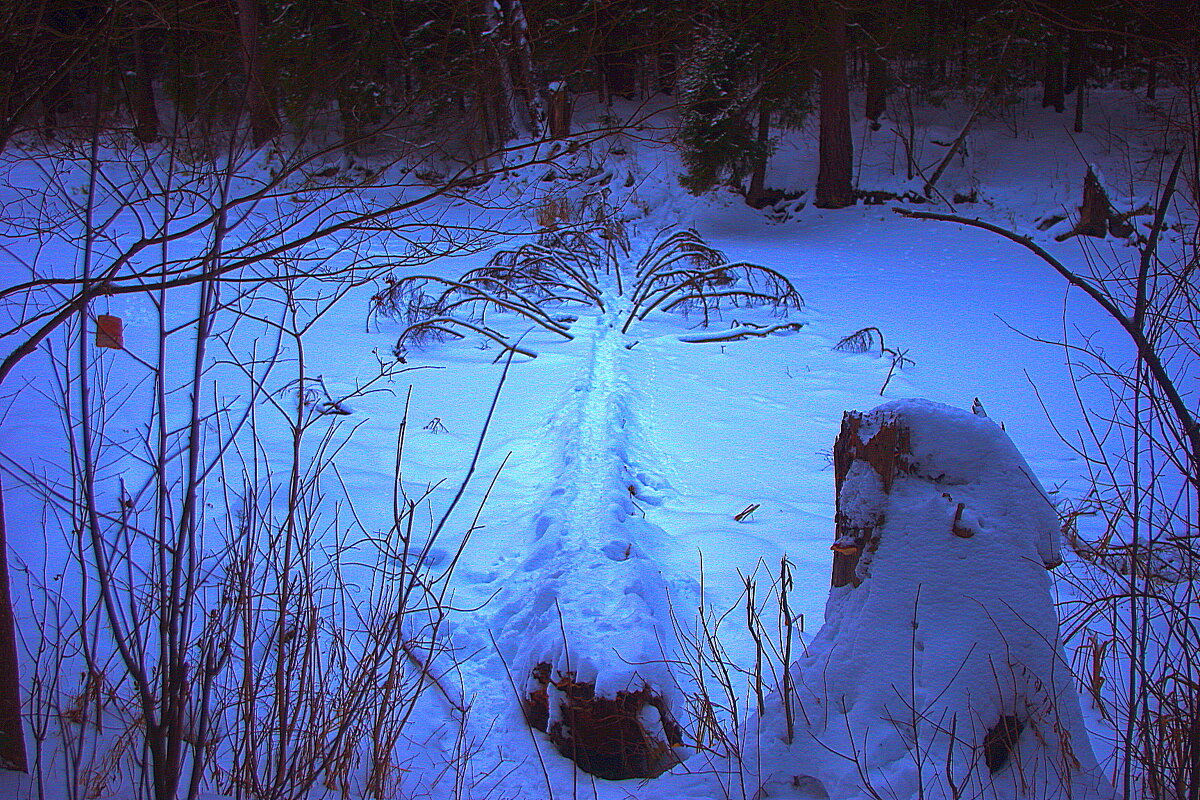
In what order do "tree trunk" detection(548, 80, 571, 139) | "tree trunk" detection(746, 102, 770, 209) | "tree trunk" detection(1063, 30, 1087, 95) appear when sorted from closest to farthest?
"tree trunk" detection(548, 80, 571, 139), "tree trunk" detection(746, 102, 770, 209), "tree trunk" detection(1063, 30, 1087, 95)

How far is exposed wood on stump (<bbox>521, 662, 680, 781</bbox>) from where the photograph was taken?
8.54 feet

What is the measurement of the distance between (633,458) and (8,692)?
353 centimetres

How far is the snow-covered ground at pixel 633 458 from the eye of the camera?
9.21ft

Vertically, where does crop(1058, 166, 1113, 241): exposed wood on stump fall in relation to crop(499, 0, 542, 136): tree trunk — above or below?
below

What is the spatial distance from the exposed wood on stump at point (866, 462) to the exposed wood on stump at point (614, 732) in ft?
2.79

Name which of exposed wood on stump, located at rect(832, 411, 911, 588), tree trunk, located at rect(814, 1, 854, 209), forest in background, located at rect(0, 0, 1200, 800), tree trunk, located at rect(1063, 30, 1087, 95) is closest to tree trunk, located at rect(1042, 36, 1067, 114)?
tree trunk, located at rect(1063, 30, 1087, 95)

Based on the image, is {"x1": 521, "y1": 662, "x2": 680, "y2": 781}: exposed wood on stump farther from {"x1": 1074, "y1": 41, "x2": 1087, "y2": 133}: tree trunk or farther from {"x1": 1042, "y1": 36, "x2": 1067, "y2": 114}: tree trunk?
{"x1": 1042, "y1": 36, "x2": 1067, "y2": 114}: tree trunk

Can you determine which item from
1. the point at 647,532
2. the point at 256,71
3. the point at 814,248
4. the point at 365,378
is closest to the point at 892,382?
the point at 647,532

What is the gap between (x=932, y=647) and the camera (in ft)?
6.46

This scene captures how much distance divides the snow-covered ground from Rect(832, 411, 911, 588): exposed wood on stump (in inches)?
6.1

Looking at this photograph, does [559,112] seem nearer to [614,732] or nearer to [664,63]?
[664,63]

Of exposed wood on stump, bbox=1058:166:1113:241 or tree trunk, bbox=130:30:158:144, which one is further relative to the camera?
exposed wood on stump, bbox=1058:166:1113:241

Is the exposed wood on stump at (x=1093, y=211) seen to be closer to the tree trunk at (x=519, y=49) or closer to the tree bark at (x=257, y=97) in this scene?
the tree trunk at (x=519, y=49)

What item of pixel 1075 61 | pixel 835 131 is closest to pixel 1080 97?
pixel 1075 61
